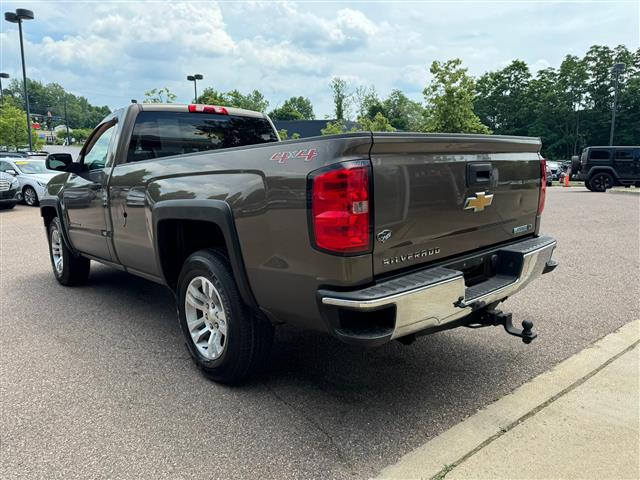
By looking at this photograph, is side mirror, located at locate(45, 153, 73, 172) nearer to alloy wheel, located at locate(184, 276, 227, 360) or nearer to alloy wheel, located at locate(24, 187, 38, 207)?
alloy wheel, located at locate(184, 276, 227, 360)

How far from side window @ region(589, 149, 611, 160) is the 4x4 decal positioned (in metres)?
21.5

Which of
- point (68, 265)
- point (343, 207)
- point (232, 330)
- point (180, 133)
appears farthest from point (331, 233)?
point (68, 265)

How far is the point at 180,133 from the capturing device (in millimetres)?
4582

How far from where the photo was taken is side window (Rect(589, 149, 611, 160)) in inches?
798

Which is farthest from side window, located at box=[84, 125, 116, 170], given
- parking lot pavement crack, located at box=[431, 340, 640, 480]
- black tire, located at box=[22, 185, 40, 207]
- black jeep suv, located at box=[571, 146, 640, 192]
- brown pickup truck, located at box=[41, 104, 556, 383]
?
black jeep suv, located at box=[571, 146, 640, 192]

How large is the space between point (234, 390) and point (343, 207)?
1.59 metres

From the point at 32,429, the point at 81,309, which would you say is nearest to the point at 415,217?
the point at 32,429

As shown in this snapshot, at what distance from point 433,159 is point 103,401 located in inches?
97.7

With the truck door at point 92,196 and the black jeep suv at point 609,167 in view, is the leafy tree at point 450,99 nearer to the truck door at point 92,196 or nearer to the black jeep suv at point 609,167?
the black jeep suv at point 609,167

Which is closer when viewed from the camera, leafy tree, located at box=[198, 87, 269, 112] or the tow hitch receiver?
the tow hitch receiver

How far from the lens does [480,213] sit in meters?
3.09

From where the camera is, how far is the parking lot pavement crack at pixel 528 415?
2373 millimetres

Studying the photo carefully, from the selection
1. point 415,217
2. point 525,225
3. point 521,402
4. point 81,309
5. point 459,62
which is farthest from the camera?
point 459,62

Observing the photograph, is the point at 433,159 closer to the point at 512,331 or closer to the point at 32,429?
the point at 512,331
